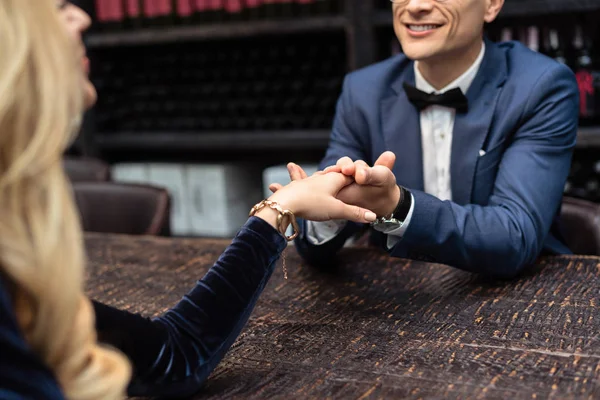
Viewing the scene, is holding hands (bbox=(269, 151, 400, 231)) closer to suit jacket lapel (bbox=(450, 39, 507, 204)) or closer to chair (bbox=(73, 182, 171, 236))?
suit jacket lapel (bbox=(450, 39, 507, 204))

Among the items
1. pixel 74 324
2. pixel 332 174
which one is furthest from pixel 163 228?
pixel 74 324

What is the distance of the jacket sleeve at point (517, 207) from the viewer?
1.35 m

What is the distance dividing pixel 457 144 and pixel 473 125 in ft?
0.18

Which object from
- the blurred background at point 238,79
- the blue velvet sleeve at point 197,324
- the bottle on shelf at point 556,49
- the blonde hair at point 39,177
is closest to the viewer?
the blonde hair at point 39,177

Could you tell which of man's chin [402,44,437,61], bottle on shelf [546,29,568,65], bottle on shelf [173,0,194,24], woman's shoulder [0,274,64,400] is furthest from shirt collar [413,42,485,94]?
bottle on shelf [173,0,194,24]

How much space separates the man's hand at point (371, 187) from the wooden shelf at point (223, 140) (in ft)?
5.39

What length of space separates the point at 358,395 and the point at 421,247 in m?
0.52

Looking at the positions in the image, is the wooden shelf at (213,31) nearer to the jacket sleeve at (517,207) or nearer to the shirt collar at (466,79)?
the shirt collar at (466,79)

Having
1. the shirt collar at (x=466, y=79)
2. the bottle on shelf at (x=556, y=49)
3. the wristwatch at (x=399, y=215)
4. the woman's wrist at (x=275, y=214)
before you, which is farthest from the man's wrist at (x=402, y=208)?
the bottle on shelf at (x=556, y=49)

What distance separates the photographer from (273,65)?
3.04m

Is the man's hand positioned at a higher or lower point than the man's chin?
lower

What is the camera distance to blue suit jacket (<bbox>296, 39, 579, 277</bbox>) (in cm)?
136

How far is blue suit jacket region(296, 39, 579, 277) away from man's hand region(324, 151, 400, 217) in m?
0.05

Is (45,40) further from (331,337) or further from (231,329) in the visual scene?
→ (331,337)
